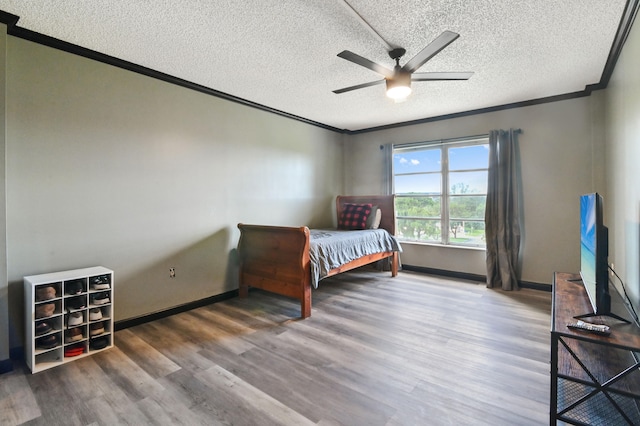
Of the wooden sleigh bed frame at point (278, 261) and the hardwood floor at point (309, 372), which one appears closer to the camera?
the hardwood floor at point (309, 372)

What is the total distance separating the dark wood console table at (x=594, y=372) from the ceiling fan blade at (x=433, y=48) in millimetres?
1734

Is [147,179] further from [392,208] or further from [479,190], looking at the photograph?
[479,190]

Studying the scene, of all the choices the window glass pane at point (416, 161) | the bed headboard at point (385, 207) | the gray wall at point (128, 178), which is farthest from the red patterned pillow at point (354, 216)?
the gray wall at point (128, 178)

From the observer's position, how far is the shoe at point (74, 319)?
2.26 metres

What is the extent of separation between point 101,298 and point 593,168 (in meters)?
5.15

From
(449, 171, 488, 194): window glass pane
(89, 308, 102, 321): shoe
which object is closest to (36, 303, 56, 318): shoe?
(89, 308, 102, 321): shoe

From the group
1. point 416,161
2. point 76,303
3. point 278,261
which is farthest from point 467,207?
point 76,303

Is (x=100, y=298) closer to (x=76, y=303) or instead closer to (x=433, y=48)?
(x=76, y=303)

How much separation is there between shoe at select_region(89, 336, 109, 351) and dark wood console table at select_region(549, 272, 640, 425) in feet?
9.66

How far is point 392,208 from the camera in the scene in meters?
4.77

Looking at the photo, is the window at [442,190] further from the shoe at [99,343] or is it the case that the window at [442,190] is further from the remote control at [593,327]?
the shoe at [99,343]

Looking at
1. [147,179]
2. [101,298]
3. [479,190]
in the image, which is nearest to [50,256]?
[101,298]

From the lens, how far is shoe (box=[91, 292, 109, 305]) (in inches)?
93.6

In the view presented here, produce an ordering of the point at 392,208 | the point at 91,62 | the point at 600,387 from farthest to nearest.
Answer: the point at 392,208, the point at 91,62, the point at 600,387
